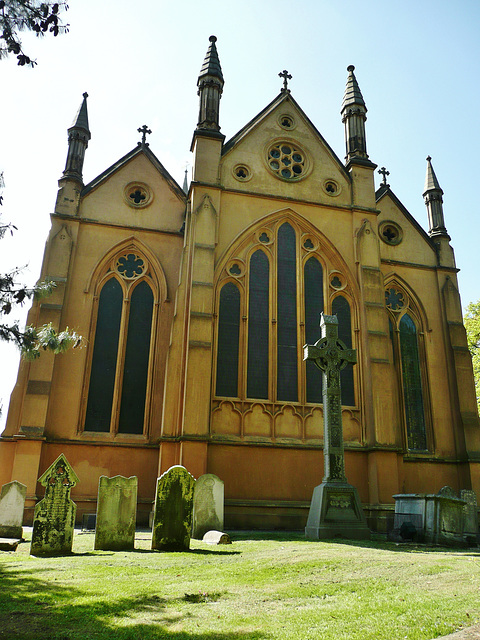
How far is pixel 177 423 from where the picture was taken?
1583 centimetres

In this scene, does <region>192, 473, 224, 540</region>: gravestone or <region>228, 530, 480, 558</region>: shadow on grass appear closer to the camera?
<region>228, 530, 480, 558</region>: shadow on grass

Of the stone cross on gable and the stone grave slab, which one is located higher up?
the stone cross on gable

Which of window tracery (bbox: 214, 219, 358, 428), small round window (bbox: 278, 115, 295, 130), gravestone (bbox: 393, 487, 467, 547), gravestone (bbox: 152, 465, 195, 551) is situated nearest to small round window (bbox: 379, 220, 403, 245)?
window tracery (bbox: 214, 219, 358, 428)

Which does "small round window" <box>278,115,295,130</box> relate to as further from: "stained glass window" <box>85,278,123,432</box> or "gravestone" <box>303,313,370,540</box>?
"gravestone" <box>303,313,370,540</box>

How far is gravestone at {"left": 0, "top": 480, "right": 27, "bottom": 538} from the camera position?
33.9ft

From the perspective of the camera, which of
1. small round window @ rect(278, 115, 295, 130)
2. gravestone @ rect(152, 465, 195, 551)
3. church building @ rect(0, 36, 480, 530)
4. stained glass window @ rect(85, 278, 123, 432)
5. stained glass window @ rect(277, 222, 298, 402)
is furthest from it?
small round window @ rect(278, 115, 295, 130)

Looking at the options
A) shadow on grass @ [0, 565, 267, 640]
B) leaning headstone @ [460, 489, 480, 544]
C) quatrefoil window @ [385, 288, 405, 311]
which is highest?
quatrefoil window @ [385, 288, 405, 311]

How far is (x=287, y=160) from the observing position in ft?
67.9

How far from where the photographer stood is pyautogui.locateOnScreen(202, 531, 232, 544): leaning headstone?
1016 centimetres

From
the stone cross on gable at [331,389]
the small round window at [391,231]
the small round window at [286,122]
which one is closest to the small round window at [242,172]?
the small round window at [286,122]

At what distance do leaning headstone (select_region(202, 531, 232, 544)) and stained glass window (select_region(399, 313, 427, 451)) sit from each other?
392 inches

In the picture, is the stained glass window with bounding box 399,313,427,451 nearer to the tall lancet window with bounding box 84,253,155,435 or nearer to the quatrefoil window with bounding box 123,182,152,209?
the tall lancet window with bounding box 84,253,155,435

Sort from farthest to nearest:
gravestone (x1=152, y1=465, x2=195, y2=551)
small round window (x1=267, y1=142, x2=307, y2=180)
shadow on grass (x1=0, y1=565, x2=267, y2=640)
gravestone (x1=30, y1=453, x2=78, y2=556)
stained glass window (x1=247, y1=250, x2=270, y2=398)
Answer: small round window (x1=267, y1=142, x2=307, y2=180) → stained glass window (x1=247, y1=250, x2=270, y2=398) → gravestone (x1=152, y1=465, x2=195, y2=551) → gravestone (x1=30, y1=453, x2=78, y2=556) → shadow on grass (x1=0, y1=565, x2=267, y2=640)

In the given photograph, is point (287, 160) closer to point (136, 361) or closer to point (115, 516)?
point (136, 361)
